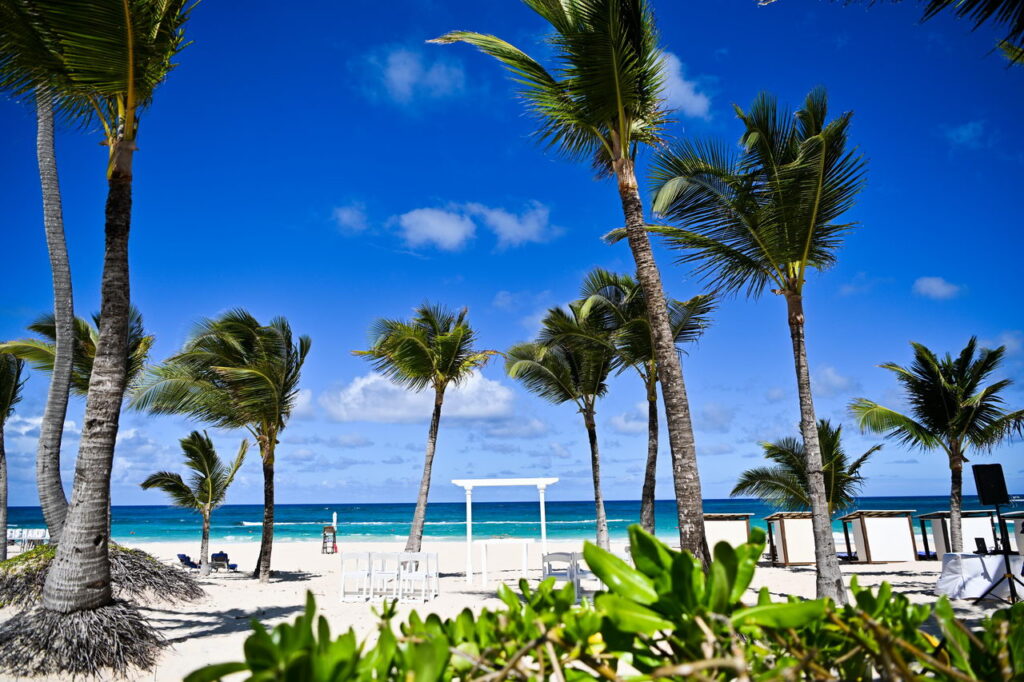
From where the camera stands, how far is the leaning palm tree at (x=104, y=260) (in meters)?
5.29

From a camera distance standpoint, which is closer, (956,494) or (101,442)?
(101,442)

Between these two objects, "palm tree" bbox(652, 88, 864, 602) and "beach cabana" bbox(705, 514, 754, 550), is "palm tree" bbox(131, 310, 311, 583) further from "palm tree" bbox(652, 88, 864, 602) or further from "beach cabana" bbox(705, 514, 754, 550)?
"beach cabana" bbox(705, 514, 754, 550)

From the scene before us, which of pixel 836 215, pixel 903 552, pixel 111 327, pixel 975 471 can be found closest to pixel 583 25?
pixel 836 215

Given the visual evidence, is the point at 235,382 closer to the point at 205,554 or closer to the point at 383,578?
the point at 383,578

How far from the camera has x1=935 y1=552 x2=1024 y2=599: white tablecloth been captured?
8.68 metres

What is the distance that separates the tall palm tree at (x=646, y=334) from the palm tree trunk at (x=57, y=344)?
8.28 m

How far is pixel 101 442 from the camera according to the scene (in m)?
5.76

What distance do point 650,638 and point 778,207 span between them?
786 cm

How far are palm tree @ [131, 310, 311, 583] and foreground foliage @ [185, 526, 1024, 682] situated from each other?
12154mm

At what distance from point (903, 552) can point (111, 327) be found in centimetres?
1687

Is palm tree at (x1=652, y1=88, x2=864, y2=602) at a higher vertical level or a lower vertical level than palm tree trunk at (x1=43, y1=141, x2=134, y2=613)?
higher

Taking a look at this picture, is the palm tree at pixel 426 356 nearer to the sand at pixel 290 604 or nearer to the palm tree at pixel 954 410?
the sand at pixel 290 604

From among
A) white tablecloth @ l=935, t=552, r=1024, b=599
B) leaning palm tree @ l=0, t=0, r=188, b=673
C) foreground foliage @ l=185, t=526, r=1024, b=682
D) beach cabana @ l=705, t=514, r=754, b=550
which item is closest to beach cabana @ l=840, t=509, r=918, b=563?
beach cabana @ l=705, t=514, r=754, b=550

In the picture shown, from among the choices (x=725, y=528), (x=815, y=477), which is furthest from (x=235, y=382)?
(x=725, y=528)
